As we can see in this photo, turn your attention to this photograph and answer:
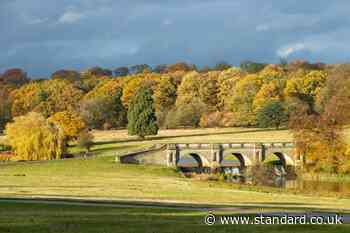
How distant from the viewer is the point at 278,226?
2423 centimetres

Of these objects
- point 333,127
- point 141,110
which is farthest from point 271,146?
point 141,110

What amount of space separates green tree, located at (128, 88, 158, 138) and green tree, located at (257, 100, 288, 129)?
2438 centimetres

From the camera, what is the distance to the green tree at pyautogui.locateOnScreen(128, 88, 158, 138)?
359 ft

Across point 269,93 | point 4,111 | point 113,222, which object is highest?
point 269,93

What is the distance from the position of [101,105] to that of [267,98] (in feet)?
110

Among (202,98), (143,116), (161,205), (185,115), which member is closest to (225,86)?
(202,98)

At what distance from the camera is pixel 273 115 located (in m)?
127

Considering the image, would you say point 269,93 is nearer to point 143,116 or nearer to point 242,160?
point 143,116

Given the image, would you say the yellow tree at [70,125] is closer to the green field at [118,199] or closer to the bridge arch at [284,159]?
the green field at [118,199]

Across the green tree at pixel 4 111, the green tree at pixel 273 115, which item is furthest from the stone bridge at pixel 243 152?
the green tree at pixel 4 111

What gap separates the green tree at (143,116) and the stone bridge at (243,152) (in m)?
17.5

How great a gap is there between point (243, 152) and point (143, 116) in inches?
880

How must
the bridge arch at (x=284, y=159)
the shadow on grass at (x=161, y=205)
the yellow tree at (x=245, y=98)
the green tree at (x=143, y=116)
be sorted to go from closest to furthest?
the shadow on grass at (x=161, y=205)
the bridge arch at (x=284, y=159)
the green tree at (x=143, y=116)
the yellow tree at (x=245, y=98)

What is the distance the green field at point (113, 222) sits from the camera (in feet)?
76.6
